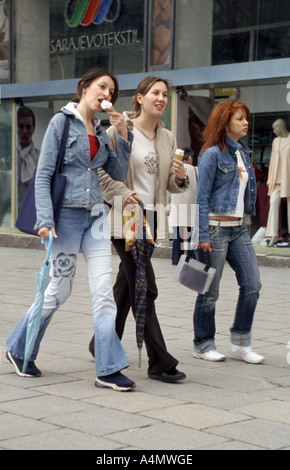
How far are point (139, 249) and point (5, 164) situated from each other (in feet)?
41.1

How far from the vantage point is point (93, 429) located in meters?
4.15

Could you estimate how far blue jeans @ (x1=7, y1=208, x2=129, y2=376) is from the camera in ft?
16.7

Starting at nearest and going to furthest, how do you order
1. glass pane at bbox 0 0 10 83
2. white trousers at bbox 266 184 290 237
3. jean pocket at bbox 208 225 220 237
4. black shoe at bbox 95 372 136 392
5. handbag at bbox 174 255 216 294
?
black shoe at bbox 95 372 136 392 → handbag at bbox 174 255 216 294 → jean pocket at bbox 208 225 220 237 → white trousers at bbox 266 184 290 237 → glass pane at bbox 0 0 10 83

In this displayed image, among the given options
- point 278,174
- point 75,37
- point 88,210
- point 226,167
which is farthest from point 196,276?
point 75,37

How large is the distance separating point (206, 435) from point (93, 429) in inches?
21.6

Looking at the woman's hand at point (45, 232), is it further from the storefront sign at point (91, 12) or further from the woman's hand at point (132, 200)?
the storefront sign at point (91, 12)

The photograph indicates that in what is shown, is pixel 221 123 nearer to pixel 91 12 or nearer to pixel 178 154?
pixel 178 154

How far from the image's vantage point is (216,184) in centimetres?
600

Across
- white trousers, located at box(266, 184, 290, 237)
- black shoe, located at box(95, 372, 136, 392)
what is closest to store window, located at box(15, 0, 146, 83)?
white trousers, located at box(266, 184, 290, 237)

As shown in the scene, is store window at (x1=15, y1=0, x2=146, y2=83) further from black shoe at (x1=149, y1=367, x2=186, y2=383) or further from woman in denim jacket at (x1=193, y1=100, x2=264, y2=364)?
black shoe at (x1=149, y1=367, x2=186, y2=383)

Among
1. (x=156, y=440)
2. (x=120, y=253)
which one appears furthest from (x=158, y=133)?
(x=156, y=440)

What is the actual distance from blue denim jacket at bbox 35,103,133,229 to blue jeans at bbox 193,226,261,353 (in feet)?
3.49

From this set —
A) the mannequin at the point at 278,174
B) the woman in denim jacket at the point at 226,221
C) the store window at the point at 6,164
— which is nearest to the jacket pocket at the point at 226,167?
the woman in denim jacket at the point at 226,221

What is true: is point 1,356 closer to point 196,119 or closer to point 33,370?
point 33,370
